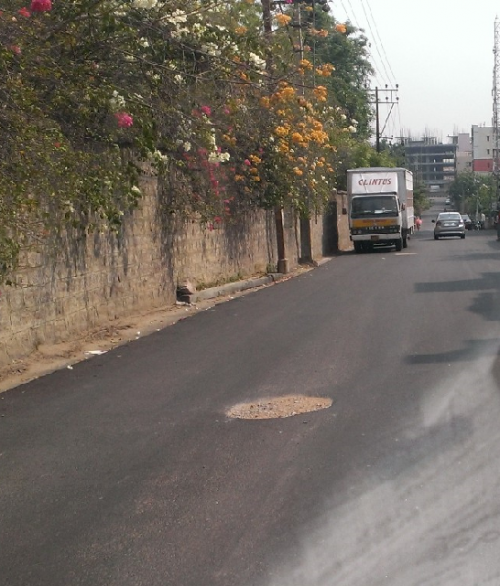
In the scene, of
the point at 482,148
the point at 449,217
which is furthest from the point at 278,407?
the point at 482,148

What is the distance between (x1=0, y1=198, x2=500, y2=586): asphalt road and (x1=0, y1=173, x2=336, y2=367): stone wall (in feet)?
3.79

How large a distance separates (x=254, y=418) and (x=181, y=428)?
0.66 metres

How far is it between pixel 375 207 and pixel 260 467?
34.9m

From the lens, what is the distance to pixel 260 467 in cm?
677

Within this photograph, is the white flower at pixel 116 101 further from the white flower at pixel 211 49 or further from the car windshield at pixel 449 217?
the car windshield at pixel 449 217

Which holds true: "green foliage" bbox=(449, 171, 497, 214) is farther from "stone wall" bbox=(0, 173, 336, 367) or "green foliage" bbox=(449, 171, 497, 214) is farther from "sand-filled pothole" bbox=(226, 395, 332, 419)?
"sand-filled pothole" bbox=(226, 395, 332, 419)

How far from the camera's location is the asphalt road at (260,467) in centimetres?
502

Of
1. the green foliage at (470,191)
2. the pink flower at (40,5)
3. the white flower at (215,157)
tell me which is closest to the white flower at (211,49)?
the white flower at (215,157)

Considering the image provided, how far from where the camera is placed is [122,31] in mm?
12375

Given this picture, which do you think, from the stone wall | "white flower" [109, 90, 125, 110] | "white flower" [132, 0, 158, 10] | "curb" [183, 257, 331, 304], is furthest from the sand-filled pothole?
"curb" [183, 257, 331, 304]

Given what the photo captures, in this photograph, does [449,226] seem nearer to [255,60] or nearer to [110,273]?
[110,273]

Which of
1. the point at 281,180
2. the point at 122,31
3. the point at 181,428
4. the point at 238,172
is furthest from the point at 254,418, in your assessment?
the point at 281,180

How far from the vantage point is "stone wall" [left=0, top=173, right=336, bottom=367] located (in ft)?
40.9

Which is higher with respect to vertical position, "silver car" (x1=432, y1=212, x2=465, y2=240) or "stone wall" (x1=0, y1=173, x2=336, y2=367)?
"stone wall" (x1=0, y1=173, x2=336, y2=367)
